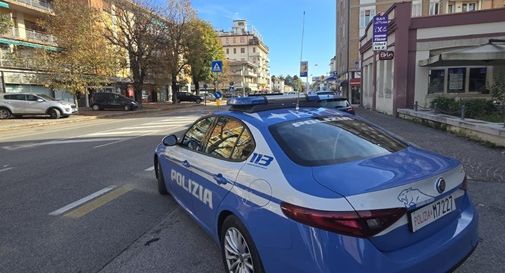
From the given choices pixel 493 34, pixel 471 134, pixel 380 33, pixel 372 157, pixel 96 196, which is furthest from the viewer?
pixel 380 33

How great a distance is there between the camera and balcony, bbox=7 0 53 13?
118 feet

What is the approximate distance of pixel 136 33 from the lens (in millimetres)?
37906

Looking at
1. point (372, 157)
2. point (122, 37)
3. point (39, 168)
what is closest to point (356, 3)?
point (122, 37)

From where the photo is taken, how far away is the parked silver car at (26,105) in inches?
986

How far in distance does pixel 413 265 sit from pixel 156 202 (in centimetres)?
412

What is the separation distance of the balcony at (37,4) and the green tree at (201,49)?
47.4ft

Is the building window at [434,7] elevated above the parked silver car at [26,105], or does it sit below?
above

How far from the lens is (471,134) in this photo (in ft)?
37.8

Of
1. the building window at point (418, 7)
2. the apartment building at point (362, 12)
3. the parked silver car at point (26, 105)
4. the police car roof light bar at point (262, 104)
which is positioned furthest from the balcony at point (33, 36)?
the building window at point (418, 7)

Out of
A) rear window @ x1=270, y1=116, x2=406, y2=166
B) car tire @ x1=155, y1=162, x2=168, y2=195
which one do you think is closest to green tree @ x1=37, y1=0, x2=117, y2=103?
car tire @ x1=155, y1=162, x2=168, y2=195

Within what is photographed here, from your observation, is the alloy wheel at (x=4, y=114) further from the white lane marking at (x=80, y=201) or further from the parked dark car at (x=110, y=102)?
the white lane marking at (x=80, y=201)

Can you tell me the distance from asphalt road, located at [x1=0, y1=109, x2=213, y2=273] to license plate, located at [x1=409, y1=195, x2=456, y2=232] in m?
2.89

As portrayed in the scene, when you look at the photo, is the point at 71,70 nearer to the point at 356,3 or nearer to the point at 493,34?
the point at 493,34

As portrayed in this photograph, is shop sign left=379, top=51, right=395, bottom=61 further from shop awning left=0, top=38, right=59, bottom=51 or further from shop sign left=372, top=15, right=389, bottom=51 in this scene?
shop awning left=0, top=38, right=59, bottom=51
